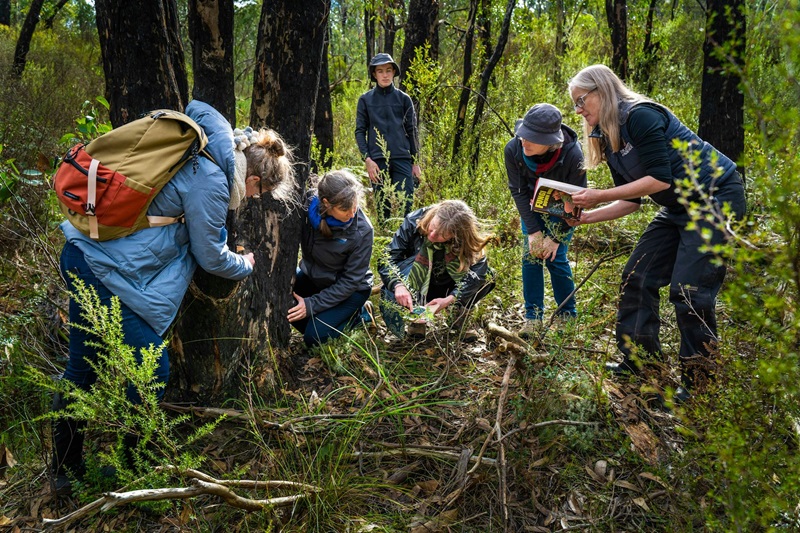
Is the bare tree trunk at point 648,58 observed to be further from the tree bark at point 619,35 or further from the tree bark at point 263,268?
the tree bark at point 263,268

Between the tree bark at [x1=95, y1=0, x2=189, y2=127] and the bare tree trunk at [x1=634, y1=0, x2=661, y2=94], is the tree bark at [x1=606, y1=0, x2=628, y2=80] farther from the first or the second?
the tree bark at [x1=95, y1=0, x2=189, y2=127]

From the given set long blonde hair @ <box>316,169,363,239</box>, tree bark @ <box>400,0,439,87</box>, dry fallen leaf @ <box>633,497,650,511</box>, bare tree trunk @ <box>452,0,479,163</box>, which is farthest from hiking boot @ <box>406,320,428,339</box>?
tree bark @ <box>400,0,439,87</box>

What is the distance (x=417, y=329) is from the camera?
3.99 m

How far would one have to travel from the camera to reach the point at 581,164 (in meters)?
3.90

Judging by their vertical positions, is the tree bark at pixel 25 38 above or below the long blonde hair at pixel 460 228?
above

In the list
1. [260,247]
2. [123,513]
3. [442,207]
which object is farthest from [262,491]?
[442,207]

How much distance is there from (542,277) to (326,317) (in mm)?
1494

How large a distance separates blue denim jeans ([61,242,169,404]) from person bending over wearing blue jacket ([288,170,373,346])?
1.18 meters

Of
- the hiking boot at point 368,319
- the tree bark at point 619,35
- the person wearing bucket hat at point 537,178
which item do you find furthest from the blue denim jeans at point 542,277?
the tree bark at point 619,35

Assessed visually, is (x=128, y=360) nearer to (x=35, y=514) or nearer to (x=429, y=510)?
(x=35, y=514)

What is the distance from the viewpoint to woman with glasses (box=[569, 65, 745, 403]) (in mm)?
3039

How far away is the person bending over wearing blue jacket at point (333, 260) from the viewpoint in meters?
3.61

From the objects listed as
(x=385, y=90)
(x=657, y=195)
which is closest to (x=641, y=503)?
(x=657, y=195)

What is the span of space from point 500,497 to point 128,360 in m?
1.53
